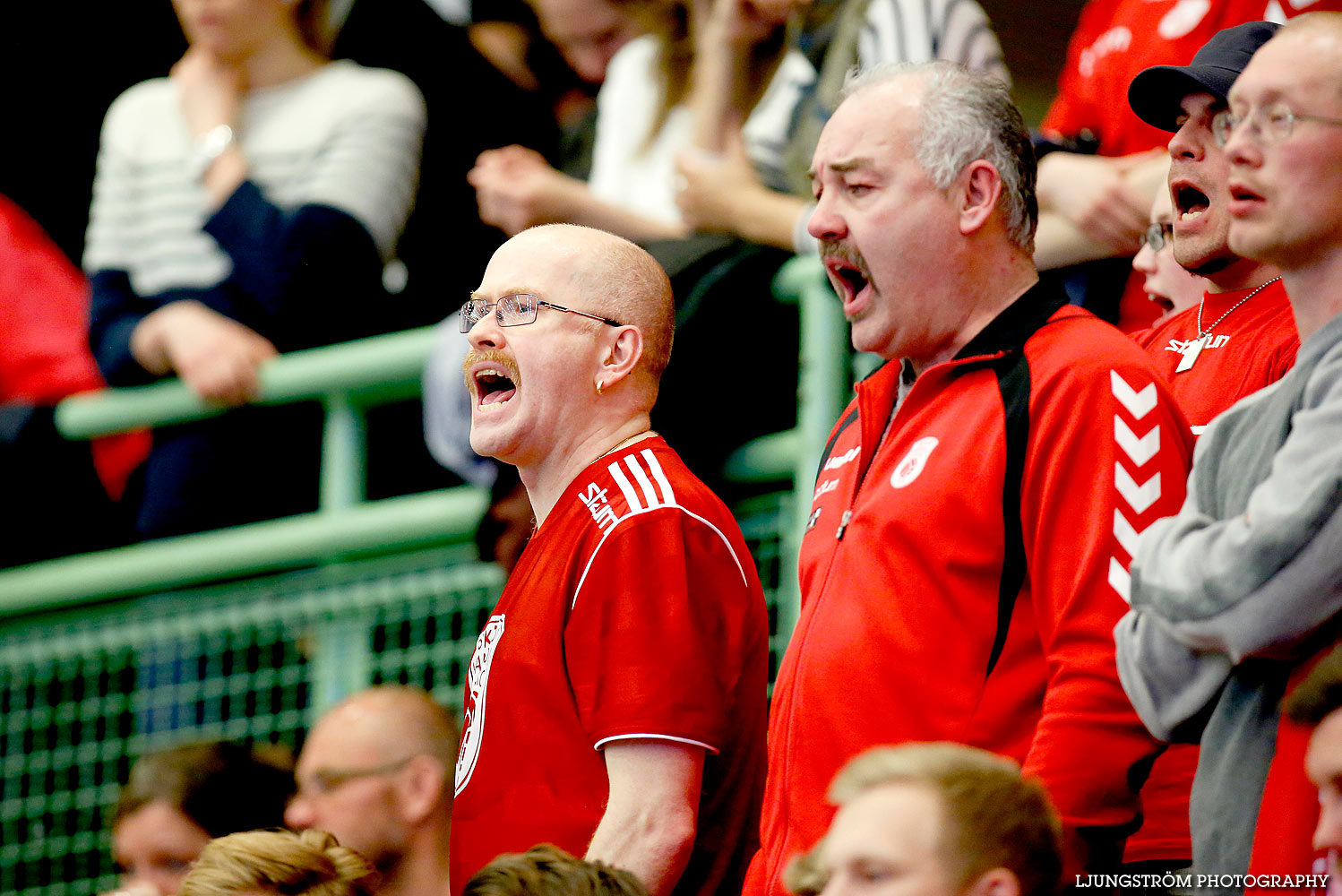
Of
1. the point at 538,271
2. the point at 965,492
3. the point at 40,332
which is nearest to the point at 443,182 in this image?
the point at 40,332

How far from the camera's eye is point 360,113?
556cm

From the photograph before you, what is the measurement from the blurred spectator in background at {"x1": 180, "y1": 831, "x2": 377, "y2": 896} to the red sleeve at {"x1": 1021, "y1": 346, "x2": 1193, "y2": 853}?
43.8 inches

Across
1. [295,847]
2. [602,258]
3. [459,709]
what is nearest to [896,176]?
[602,258]

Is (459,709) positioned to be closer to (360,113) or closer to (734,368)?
(734,368)

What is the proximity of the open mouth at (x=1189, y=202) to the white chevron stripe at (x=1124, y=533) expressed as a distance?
57 cm

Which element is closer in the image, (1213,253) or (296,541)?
(1213,253)

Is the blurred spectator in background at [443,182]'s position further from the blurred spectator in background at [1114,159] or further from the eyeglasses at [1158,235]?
the eyeglasses at [1158,235]

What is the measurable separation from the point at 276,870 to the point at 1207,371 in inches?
64.6

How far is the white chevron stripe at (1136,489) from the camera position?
265 centimetres

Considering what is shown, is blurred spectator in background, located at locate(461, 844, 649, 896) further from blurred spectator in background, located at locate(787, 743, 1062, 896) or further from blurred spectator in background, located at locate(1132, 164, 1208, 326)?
blurred spectator in background, located at locate(1132, 164, 1208, 326)

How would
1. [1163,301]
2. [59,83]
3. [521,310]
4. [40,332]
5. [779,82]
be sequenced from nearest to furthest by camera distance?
[521,310]
[1163,301]
[779,82]
[40,332]
[59,83]

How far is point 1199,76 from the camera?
2893 millimetres

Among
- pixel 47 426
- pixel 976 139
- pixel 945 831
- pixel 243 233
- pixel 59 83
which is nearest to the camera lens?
pixel 945 831

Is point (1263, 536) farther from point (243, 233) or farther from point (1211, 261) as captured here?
point (243, 233)
